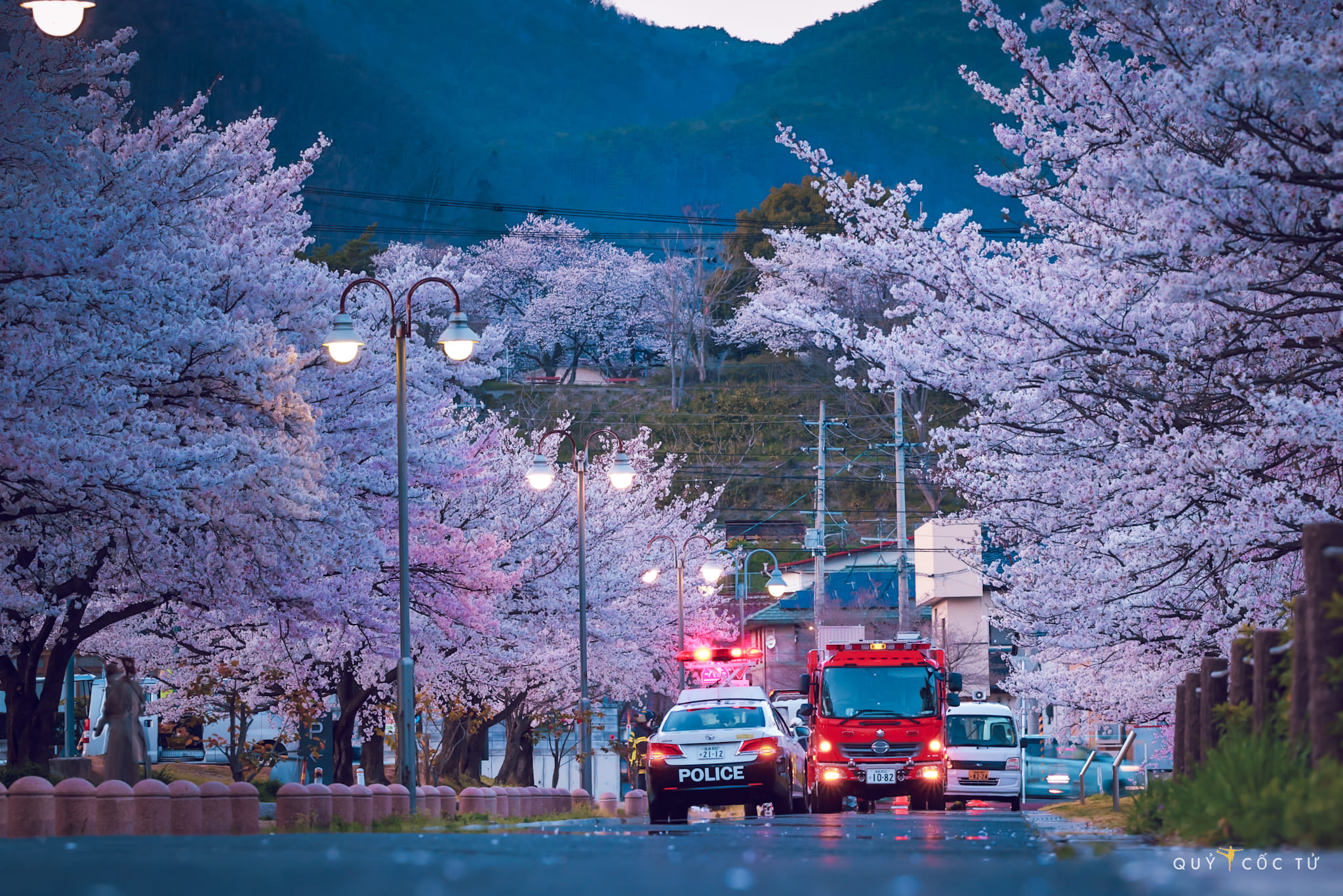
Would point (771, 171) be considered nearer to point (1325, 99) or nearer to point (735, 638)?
point (735, 638)

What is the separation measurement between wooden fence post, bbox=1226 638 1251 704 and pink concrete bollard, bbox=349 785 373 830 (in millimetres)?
9765

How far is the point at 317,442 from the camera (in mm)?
22328

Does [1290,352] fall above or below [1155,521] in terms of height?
above

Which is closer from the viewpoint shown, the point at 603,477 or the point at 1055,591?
the point at 1055,591

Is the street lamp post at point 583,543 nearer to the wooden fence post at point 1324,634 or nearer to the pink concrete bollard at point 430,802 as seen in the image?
the pink concrete bollard at point 430,802

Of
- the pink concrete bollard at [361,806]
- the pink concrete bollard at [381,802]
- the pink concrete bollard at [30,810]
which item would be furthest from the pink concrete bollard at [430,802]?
the pink concrete bollard at [30,810]

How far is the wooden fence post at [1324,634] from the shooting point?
25.2 feet

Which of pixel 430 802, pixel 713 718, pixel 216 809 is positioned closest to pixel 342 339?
pixel 216 809

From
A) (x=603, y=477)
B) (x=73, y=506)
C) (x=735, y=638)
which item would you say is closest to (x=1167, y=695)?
(x=73, y=506)

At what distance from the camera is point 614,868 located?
789 centimetres

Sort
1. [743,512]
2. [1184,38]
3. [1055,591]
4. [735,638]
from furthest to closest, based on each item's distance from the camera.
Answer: [743,512] < [735,638] < [1055,591] < [1184,38]

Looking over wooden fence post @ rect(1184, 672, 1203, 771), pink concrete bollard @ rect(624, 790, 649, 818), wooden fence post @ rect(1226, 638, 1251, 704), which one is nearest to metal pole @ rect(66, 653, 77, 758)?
pink concrete bollard @ rect(624, 790, 649, 818)

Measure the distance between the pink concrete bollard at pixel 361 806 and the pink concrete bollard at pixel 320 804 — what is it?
0.29 meters

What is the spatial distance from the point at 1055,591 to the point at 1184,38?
1044cm
